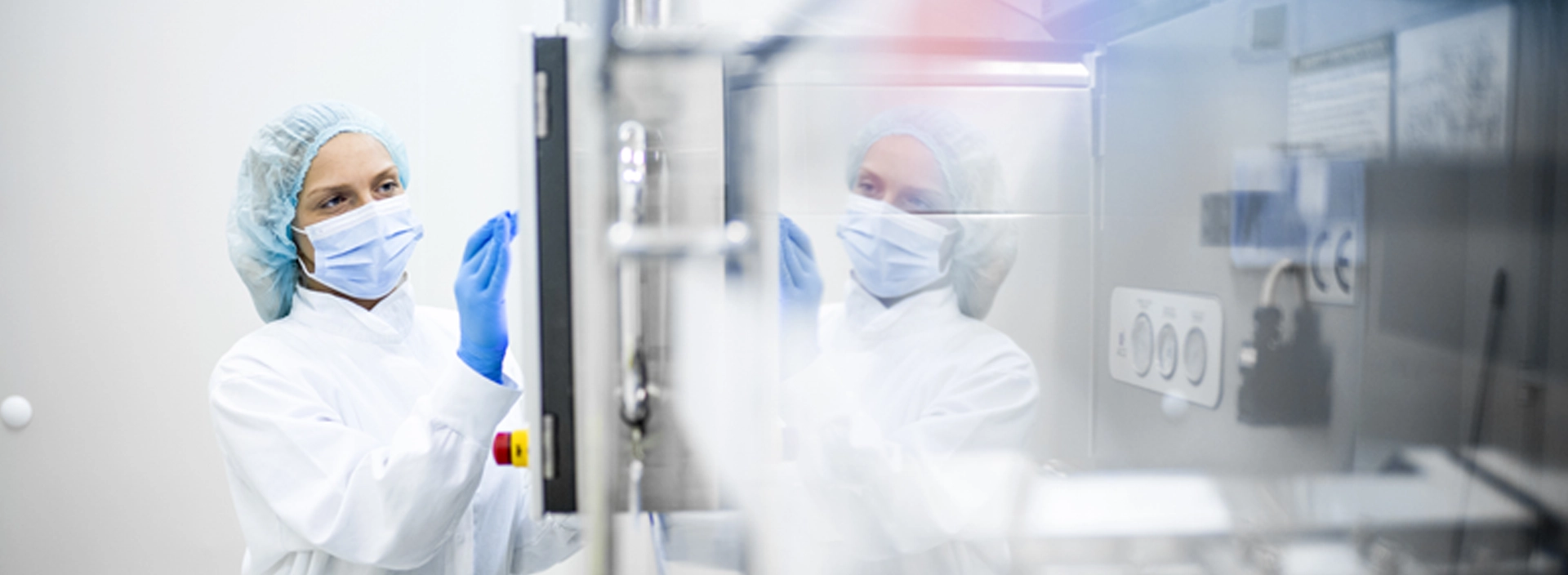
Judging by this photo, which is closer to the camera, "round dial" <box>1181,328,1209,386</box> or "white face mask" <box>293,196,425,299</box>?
"round dial" <box>1181,328,1209,386</box>

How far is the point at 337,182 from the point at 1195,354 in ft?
3.69

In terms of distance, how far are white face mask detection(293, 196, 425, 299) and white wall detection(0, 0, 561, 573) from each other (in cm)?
31

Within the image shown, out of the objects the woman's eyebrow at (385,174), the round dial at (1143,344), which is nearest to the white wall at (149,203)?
the woman's eyebrow at (385,174)

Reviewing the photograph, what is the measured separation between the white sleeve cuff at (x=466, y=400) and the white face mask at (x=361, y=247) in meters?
0.29

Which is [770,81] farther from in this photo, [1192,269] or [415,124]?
[415,124]

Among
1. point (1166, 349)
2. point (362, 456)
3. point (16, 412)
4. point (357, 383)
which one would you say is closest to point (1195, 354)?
point (1166, 349)

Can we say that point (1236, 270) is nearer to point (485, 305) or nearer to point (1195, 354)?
point (1195, 354)

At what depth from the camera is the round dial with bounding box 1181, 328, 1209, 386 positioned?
30.5 inches

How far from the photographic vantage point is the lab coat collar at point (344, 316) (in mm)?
1203

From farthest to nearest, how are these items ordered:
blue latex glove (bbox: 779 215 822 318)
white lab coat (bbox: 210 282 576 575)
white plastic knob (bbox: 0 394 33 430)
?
white plastic knob (bbox: 0 394 33 430) < white lab coat (bbox: 210 282 576 575) < blue latex glove (bbox: 779 215 822 318)

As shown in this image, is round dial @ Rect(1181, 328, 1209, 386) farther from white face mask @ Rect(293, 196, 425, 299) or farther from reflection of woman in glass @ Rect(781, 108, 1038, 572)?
white face mask @ Rect(293, 196, 425, 299)

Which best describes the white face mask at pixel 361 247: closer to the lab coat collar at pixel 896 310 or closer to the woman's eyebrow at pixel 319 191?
the woman's eyebrow at pixel 319 191

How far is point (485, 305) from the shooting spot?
1.00 m

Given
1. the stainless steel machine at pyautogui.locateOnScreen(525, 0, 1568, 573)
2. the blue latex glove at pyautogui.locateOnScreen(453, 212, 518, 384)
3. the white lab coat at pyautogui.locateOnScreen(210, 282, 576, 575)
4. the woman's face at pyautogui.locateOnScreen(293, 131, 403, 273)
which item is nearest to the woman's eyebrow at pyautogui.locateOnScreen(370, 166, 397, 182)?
the woman's face at pyautogui.locateOnScreen(293, 131, 403, 273)
